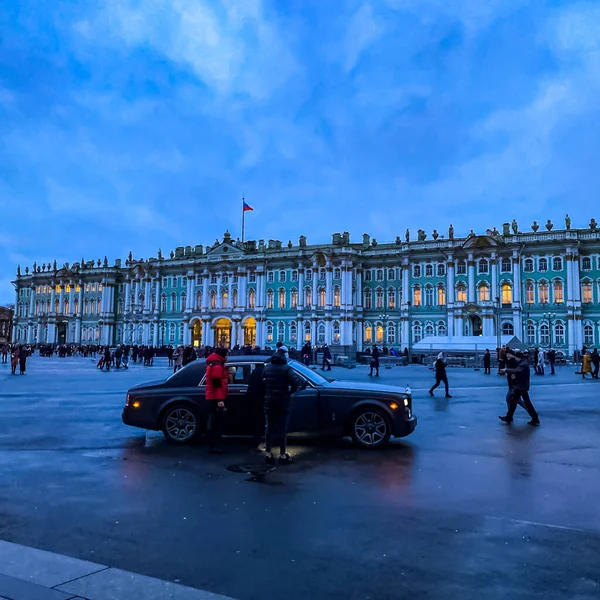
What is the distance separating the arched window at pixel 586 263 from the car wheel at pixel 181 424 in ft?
220

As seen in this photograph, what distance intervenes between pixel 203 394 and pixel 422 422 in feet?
18.6

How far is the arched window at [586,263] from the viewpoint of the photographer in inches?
2638

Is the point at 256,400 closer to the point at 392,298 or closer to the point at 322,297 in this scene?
the point at 392,298

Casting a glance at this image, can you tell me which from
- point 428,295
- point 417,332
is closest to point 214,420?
point 417,332

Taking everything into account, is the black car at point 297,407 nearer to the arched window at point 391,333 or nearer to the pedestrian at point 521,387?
the pedestrian at point 521,387

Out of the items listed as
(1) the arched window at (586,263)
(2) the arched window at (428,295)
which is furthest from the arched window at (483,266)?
(1) the arched window at (586,263)

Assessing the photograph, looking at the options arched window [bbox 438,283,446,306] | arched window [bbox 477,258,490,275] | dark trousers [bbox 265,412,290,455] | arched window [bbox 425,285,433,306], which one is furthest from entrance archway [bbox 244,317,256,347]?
dark trousers [bbox 265,412,290,455]

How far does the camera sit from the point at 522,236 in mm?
69500

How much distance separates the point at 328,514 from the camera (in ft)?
20.5

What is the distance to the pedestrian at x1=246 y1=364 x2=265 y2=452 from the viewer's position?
10.0 m

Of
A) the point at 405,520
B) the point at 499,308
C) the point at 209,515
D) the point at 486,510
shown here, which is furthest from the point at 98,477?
Answer: the point at 499,308

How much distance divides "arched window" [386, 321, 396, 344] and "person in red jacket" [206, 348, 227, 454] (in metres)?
68.5

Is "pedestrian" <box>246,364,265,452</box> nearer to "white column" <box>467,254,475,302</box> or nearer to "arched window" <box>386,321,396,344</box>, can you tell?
"white column" <box>467,254,475,302</box>

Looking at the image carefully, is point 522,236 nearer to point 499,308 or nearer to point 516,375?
point 499,308
